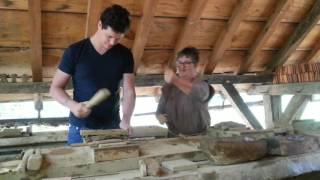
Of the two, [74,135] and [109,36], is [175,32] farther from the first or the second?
[74,135]

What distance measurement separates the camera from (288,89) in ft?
14.9

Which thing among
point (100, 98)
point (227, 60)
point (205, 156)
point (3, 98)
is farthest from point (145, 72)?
point (205, 156)

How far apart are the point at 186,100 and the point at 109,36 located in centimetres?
117

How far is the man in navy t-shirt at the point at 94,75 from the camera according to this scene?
2.42 metres

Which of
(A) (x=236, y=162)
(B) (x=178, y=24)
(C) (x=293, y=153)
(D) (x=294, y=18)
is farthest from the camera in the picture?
(D) (x=294, y=18)

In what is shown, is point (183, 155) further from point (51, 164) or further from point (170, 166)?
point (51, 164)

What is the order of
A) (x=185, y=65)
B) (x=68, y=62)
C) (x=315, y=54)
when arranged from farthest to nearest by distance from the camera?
(x=315, y=54) → (x=185, y=65) → (x=68, y=62)

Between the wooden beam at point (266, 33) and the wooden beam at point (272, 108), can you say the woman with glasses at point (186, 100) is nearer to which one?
the wooden beam at point (266, 33)

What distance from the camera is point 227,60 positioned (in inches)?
187

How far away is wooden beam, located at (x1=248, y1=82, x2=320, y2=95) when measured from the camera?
4161 mm

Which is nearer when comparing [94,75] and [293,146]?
[293,146]

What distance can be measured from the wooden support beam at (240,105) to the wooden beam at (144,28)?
126 cm

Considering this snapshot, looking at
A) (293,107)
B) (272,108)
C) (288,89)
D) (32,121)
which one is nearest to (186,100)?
(32,121)

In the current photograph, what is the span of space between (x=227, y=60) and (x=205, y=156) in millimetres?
3263
